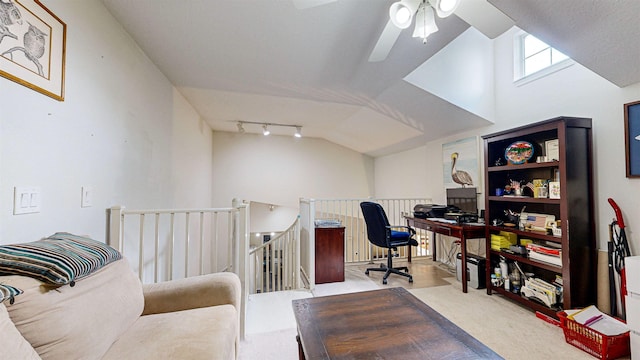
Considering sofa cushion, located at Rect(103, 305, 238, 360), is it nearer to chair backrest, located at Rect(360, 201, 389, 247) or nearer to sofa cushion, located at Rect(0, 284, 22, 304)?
sofa cushion, located at Rect(0, 284, 22, 304)

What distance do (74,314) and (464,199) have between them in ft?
12.6

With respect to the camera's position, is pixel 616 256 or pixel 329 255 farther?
pixel 329 255

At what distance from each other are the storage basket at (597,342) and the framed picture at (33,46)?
359 cm

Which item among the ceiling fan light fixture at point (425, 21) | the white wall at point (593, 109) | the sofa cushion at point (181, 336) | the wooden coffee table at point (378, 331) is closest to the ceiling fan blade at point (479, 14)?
the ceiling fan light fixture at point (425, 21)

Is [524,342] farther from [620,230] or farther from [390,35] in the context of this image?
[390,35]

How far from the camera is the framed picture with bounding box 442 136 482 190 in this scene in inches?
131

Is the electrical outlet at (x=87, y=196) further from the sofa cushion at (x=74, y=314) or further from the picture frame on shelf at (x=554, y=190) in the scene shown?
the picture frame on shelf at (x=554, y=190)

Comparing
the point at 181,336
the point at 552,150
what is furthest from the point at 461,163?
the point at 181,336

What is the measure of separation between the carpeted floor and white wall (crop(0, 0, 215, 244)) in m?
1.42

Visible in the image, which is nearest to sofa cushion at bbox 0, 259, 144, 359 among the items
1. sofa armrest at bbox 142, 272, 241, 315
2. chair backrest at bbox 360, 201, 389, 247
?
sofa armrest at bbox 142, 272, 241, 315

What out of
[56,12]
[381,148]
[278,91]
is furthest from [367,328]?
[381,148]

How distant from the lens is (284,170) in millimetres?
5758

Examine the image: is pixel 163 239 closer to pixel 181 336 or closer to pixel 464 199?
pixel 181 336

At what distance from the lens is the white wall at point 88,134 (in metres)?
1.09
